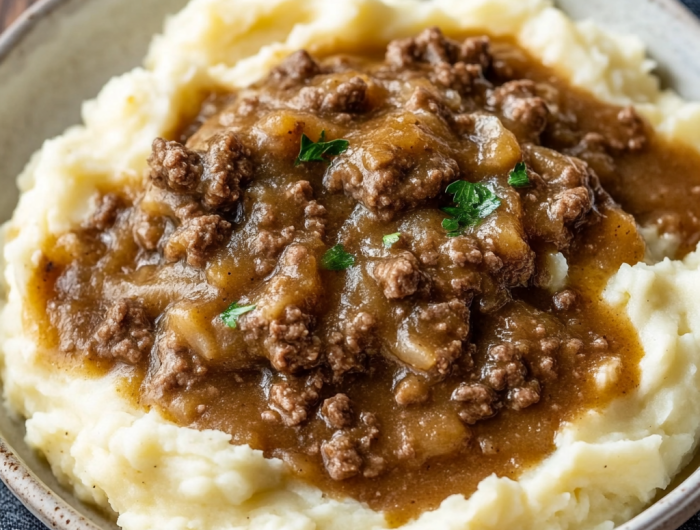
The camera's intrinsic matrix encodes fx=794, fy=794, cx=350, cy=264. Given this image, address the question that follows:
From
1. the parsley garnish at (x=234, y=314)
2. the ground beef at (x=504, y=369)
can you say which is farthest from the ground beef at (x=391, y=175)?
the ground beef at (x=504, y=369)

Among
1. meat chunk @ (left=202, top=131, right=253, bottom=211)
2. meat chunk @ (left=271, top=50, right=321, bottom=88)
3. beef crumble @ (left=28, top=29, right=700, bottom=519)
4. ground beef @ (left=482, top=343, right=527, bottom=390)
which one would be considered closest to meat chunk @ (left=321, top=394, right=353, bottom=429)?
beef crumble @ (left=28, top=29, right=700, bottom=519)

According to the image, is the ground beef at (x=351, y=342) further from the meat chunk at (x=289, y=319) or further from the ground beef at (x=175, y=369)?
the ground beef at (x=175, y=369)

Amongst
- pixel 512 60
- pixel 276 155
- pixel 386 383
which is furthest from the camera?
pixel 512 60

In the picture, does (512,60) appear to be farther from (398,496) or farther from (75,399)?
(75,399)

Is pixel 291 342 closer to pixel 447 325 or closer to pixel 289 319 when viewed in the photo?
pixel 289 319

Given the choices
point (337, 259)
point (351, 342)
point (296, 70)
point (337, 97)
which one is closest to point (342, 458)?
point (351, 342)

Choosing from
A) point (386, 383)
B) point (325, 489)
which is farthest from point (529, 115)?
point (325, 489)
